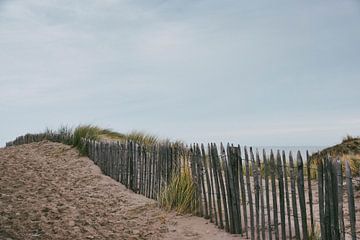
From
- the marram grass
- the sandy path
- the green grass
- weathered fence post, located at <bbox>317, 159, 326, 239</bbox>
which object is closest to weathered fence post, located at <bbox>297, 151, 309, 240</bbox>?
weathered fence post, located at <bbox>317, 159, 326, 239</bbox>

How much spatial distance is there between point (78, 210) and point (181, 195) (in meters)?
1.75

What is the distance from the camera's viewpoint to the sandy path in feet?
18.9

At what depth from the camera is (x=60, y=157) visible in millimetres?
12484

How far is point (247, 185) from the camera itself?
5.48 meters

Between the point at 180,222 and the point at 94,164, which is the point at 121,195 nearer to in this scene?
the point at 180,222

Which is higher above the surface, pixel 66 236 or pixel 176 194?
pixel 176 194

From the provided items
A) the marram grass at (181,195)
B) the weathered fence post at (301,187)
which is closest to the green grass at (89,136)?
the marram grass at (181,195)

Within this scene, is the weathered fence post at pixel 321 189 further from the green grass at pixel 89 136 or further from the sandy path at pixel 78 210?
the green grass at pixel 89 136

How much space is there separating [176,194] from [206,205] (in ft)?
2.32

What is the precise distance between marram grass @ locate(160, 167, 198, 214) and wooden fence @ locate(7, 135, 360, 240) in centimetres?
11

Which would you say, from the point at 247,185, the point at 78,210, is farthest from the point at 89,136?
the point at 247,185

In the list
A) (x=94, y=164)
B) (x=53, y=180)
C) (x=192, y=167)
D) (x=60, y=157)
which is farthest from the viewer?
(x=60, y=157)

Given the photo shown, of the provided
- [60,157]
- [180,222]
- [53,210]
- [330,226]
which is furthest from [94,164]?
[330,226]

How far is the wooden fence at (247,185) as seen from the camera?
4.36 meters
